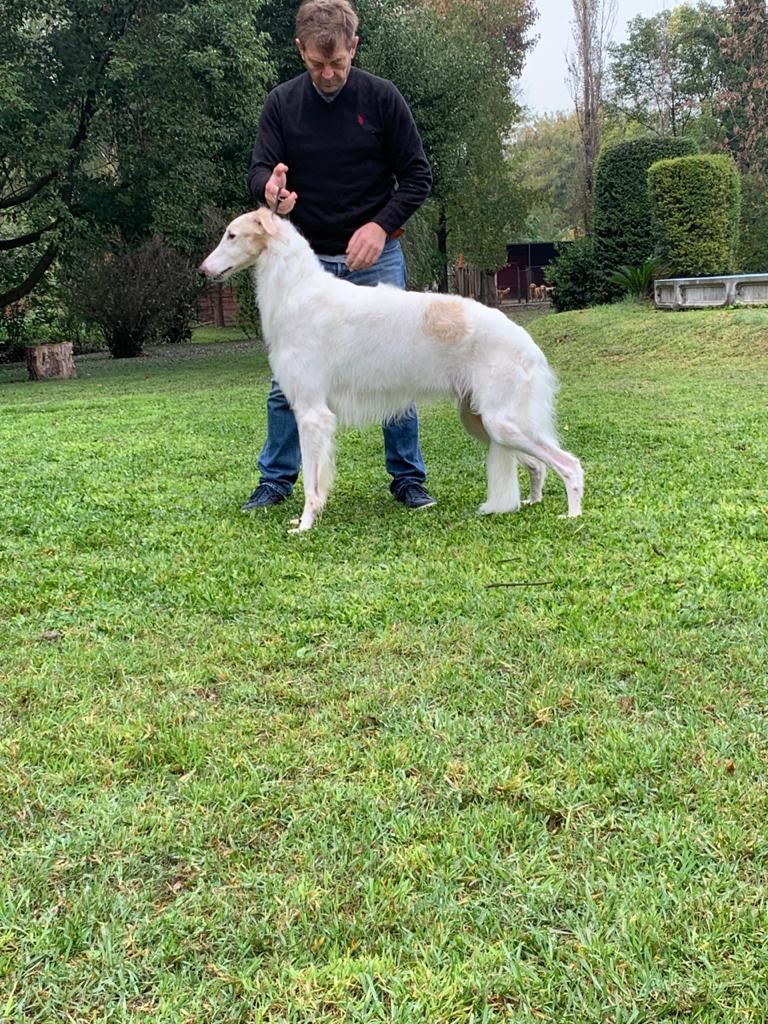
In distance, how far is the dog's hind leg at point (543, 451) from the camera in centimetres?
386

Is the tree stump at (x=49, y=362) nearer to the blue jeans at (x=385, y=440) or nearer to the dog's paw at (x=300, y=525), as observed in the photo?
the blue jeans at (x=385, y=440)

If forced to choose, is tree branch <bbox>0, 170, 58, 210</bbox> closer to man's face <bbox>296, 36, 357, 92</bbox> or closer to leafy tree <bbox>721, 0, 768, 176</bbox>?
man's face <bbox>296, 36, 357, 92</bbox>

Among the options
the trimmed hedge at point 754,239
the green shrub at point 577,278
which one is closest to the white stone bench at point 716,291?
the green shrub at point 577,278

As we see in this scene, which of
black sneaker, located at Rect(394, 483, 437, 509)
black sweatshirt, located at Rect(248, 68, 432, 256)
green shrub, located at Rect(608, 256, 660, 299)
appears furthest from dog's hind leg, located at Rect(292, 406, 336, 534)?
green shrub, located at Rect(608, 256, 660, 299)

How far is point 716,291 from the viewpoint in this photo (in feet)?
41.7

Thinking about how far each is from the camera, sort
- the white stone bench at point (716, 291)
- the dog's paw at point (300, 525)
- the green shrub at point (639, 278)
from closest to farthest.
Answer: the dog's paw at point (300, 525) → the white stone bench at point (716, 291) → the green shrub at point (639, 278)

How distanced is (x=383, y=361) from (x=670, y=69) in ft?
113

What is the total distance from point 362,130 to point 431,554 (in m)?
2.22

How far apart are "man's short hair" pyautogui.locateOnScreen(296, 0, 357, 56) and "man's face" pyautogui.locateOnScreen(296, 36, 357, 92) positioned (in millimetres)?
17

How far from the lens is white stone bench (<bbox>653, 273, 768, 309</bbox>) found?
1229 cm

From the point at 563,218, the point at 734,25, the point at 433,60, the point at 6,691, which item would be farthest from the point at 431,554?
the point at 563,218

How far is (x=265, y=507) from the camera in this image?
4.26 metres

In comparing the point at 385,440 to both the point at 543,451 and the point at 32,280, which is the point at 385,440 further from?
the point at 32,280

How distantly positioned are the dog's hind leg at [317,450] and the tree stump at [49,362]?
12493 millimetres
